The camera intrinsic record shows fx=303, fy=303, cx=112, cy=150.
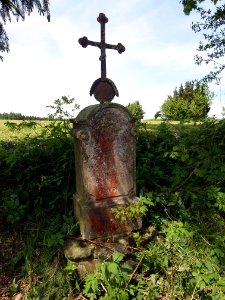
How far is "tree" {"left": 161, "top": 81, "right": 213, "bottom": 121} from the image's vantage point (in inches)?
217

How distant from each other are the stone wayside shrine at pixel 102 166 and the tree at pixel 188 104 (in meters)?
1.45

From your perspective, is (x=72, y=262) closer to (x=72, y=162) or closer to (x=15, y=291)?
(x=15, y=291)

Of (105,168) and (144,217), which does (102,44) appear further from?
(144,217)

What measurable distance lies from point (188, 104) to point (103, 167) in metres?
20.1

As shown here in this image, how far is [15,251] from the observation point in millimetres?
3564

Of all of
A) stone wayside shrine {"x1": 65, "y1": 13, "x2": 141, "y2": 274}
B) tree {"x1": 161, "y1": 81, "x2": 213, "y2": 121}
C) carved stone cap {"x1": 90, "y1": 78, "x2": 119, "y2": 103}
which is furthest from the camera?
tree {"x1": 161, "y1": 81, "x2": 213, "y2": 121}

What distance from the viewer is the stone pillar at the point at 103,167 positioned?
3.44 meters

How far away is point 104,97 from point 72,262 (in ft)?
6.22

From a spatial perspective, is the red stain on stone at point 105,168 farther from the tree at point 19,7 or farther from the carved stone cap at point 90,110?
the tree at point 19,7

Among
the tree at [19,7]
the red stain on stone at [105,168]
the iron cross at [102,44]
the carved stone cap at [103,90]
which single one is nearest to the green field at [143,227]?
the red stain on stone at [105,168]

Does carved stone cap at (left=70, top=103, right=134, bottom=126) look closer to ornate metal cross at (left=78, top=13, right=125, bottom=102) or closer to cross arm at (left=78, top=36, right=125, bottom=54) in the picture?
ornate metal cross at (left=78, top=13, right=125, bottom=102)

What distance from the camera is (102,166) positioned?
3.55 meters

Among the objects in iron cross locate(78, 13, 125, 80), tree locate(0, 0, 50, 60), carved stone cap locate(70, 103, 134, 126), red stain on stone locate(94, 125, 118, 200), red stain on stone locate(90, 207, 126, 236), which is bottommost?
red stain on stone locate(90, 207, 126, 236)

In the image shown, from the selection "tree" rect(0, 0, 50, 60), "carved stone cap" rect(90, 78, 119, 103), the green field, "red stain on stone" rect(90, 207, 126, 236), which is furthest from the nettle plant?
"tree" rect(0, 0, 50, 60)
